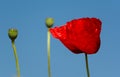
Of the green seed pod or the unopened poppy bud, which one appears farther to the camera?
the unopened poppy bud

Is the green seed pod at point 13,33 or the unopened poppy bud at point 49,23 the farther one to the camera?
the unopened poppy bud at point 49,23

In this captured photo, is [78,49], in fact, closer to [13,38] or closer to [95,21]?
[95,21]

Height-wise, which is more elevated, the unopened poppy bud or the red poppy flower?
the unopened poppy bud

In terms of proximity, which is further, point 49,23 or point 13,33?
point 49,23

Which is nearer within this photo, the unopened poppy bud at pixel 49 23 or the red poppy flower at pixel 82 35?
the red poppy flower at pixel 82 35

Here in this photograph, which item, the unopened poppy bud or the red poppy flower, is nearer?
the red poppy flower

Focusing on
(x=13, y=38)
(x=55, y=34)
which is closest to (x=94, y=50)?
(x=55, y=34)

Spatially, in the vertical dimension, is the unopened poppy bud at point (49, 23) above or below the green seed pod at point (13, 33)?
above

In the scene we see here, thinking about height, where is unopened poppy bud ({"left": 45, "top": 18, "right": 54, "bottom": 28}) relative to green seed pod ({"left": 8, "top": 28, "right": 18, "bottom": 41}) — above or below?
above
